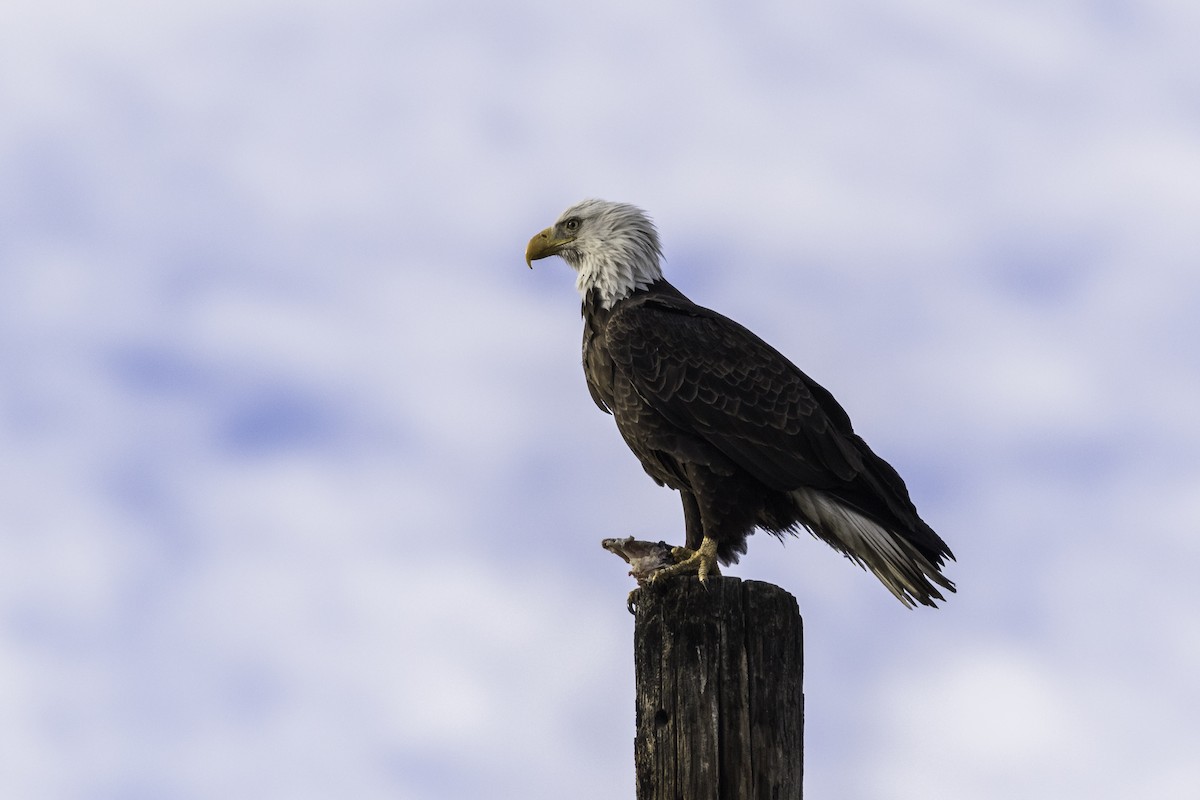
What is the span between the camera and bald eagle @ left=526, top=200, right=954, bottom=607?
262 inches

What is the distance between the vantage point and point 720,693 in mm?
4051

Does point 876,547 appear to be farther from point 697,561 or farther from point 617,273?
point 617,273

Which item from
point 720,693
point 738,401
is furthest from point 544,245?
point 720,693

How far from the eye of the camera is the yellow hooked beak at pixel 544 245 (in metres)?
8.05

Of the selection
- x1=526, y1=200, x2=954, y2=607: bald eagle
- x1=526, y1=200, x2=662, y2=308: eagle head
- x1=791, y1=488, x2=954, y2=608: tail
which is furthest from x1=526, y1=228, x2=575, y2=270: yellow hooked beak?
x1=791, y1=488, x2=954, y2=608: tail

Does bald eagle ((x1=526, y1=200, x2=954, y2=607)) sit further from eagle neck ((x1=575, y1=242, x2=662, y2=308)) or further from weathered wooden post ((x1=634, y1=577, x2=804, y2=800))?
weathered wooden post ((x1=634, y1=577, x2=804, y2=800))

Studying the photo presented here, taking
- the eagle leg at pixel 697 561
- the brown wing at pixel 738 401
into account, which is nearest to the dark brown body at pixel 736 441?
the brown wing at pixel 738 401

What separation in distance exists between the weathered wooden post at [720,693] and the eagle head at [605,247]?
342 cm

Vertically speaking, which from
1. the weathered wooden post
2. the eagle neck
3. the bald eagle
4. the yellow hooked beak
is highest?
the yellow hooked beak

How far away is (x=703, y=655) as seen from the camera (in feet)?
13.6

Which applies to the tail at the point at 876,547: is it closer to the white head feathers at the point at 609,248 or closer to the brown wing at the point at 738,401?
the brown wing at the point at 738,401

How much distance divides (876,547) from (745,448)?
0.76 metres

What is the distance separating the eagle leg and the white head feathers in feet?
5.06

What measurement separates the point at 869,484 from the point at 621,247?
1.96m
